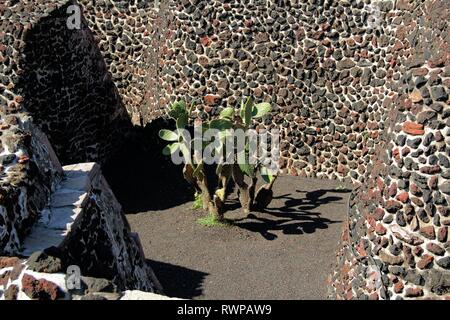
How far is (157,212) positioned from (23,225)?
4.65m

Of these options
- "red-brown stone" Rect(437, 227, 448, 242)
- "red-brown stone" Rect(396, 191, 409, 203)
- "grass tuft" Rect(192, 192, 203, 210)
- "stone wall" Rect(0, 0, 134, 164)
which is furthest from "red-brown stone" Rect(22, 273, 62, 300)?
"stone wall" Rect(0, 0, 134, 164)

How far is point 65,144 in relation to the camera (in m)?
12.9

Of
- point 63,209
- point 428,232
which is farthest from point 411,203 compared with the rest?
point 63,209

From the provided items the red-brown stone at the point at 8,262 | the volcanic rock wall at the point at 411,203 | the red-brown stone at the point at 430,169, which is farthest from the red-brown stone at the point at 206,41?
the red-brown stone at the point at 8,262

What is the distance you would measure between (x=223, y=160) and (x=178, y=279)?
1.95 m

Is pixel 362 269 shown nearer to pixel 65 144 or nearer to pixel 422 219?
pixel 422 219

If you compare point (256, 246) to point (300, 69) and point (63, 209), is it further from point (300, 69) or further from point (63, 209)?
point (63, 209)

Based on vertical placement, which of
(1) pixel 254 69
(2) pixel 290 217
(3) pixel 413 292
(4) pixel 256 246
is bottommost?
(4) pixel 256 246

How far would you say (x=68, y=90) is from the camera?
42.3 ft

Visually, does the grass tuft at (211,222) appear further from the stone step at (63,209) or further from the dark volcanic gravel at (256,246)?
the stone step at (63,209)

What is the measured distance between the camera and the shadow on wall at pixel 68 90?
493 inches

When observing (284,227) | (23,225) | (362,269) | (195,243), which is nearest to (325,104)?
(284,227)

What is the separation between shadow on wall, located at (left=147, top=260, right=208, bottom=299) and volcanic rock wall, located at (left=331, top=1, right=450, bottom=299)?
94.8 inches

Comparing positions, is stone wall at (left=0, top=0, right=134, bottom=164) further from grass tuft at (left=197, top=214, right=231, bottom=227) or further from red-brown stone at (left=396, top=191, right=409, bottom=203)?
red-brown stone at (left=396, top=191, right=409, bottom=203)
